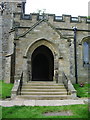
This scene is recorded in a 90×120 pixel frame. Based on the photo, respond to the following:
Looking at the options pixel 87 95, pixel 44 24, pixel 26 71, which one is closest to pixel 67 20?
pixel 44 24

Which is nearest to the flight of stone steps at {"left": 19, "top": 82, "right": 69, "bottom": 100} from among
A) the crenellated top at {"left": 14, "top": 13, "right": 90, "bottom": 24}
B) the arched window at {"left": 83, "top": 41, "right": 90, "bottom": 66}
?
the arched window at {"left": 83, "top": 41, "right": 90, "bottom": 66}

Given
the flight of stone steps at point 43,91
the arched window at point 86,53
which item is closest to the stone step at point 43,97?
the flight of stone steps at point 43,91

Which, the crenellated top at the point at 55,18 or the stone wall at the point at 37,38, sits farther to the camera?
the crenellated top at the point at 55,18

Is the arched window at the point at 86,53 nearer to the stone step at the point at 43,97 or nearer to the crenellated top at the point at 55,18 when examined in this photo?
the crenellated top at the point at 55,18

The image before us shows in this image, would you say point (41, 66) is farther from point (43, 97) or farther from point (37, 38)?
point (43, 97)

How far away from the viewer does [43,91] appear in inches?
419

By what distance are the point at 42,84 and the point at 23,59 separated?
2.39m

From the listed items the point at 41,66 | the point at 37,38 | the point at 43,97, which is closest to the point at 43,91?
the point at 43,97

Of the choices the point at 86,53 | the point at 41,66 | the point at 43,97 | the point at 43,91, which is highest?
the point at 86,53

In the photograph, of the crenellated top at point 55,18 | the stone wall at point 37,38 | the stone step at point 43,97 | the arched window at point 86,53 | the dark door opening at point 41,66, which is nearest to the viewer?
the stone step at point 43,97

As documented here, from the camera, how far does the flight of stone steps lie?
9.59 metres

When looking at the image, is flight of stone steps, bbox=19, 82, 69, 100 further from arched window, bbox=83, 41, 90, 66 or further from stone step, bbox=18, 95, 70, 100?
arched window, bbox=83, 41, 90, 66

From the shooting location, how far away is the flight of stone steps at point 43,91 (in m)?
9.59

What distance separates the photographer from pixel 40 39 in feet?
42.8
